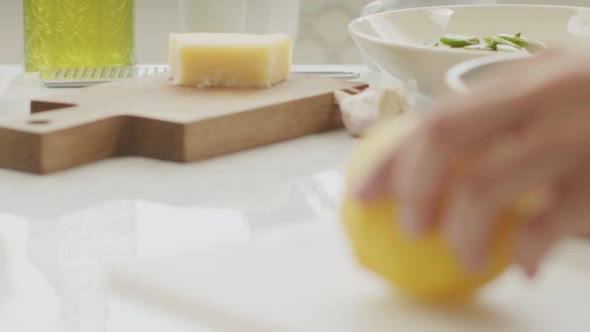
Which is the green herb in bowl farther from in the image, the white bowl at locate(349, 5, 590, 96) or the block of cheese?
the block of cheese

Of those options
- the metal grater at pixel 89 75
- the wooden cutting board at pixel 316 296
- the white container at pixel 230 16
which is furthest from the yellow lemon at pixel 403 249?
the white container at pixel 230 16

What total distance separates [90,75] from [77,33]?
0.26ft

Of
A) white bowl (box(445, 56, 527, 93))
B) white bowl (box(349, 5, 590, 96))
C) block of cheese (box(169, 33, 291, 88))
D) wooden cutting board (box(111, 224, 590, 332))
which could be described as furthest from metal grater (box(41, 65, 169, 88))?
wooden cutting board (box(111, 224, 590, 332))

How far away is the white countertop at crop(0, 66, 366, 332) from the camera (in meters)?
0.58

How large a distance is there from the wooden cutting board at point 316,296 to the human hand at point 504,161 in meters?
0.04

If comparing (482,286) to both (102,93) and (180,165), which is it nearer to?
(180,165)

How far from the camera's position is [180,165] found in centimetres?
93

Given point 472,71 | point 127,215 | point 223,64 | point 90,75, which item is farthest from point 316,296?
point 90,75

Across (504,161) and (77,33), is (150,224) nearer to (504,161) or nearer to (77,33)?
(504,161)

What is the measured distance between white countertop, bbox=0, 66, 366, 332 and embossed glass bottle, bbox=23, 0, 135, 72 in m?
0.41

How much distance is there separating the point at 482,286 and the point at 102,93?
0.70 metres

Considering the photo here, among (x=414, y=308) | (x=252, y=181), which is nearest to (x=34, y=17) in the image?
(x=252, y=181)

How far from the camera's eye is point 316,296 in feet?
1.44

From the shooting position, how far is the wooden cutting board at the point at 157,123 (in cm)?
90
